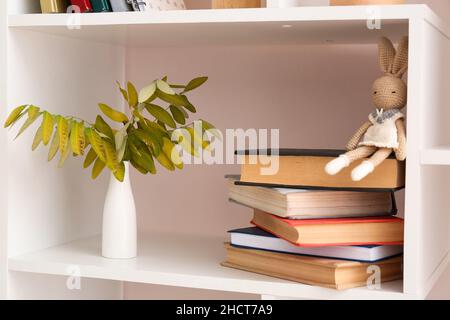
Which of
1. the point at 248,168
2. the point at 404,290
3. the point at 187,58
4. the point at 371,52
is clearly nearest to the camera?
the point at 404,290

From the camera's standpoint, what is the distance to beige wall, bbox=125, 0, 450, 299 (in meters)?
1.45

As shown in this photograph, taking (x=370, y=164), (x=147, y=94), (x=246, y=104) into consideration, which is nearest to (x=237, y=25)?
(x=147, y=94)

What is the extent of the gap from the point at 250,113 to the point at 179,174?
0.20 meters

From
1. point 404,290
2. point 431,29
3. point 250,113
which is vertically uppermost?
point 431,29

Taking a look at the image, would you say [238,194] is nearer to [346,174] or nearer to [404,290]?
[346,174]

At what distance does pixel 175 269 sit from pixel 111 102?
0.48 m

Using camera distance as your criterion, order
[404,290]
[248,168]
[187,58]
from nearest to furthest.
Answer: [404,290] → [248,168] → [187,58]

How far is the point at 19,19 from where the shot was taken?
3.91 ft

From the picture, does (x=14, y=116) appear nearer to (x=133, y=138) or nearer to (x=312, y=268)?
(x=133, y=138)

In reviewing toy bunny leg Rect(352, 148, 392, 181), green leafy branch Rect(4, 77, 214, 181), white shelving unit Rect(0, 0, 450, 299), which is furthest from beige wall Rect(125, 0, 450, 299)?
toy bunny leg Rect(352, 148, 392, 181)

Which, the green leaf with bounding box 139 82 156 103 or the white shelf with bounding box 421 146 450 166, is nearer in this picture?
the white shelf with bounding box 421 146 450 166

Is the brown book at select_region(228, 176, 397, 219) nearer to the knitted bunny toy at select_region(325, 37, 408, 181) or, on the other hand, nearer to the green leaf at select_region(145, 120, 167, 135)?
the knitted bunny toy at select_region(325, 37, 408, 181)

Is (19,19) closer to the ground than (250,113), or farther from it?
farther from it

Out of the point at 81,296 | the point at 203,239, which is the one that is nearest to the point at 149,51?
the point at 203,239
